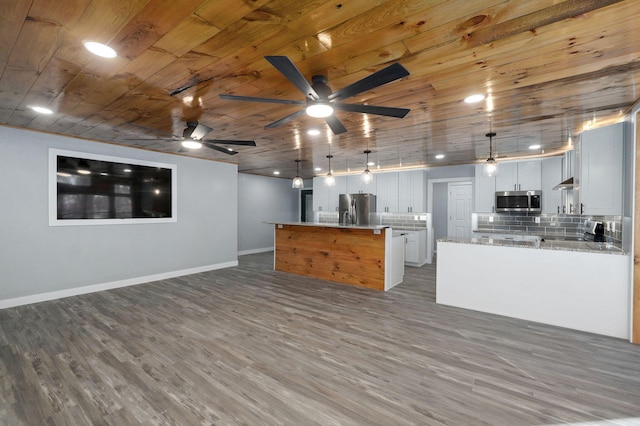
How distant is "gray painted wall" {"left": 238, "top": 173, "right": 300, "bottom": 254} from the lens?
27.2 feet

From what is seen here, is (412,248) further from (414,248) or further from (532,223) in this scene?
(532,223)

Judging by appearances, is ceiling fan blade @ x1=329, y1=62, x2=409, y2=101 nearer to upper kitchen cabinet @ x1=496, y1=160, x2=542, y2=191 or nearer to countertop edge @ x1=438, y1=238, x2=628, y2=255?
countertop edge @ x1=438, y1=238, x2=628, y2=255

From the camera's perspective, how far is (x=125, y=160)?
15.9 feet

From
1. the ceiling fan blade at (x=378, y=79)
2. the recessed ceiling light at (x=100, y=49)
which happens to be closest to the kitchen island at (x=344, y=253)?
the ceiling fan blade at (x=378, y=79)

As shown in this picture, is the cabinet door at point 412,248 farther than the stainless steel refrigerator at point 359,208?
No

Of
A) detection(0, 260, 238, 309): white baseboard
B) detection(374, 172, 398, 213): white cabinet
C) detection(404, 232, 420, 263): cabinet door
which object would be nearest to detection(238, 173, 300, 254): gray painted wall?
detection(0, 260, 238, 309): white baseboard

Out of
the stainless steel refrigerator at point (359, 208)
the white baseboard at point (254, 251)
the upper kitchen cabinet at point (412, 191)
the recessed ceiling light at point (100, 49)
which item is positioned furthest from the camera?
the white baseboard at point (254, 251)

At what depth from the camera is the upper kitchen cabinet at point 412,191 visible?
696 cm

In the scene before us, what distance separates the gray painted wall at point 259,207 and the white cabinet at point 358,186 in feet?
8.30

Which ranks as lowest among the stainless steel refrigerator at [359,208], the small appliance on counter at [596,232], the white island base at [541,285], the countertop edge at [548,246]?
the white island base at [541,285]

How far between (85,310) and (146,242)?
165 cm

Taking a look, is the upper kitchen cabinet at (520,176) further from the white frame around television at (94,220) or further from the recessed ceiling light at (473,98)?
the white frame around television at (94,220)

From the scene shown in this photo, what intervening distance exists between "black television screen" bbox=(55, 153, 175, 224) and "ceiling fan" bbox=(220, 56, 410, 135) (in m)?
3.81

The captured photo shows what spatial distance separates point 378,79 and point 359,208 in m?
5.90
